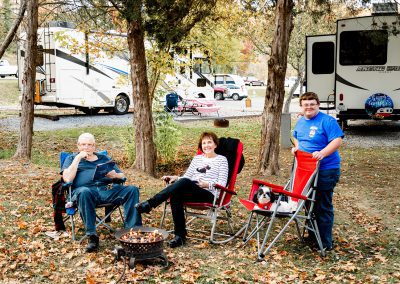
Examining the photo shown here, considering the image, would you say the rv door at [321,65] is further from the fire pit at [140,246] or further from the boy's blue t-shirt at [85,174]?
the fire pit at [140,246]

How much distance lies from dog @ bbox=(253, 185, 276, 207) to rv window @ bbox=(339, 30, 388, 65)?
8915 millimetres

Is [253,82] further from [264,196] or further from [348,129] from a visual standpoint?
[264,196]

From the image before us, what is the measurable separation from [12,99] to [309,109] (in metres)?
22.5

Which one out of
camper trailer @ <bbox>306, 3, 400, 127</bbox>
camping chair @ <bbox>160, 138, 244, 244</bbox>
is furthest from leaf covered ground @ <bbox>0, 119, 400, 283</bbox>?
camper trailer @ <bbox>306, 3, 400, 127</bbox>

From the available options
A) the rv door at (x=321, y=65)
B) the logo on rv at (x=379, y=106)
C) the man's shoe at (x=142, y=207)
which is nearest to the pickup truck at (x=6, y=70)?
the rv door at (x=321, y=65)

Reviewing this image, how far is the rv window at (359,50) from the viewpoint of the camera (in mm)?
12623

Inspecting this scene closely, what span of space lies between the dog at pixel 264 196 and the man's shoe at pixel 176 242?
75 cm

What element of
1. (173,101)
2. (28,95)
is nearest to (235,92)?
(173,101)

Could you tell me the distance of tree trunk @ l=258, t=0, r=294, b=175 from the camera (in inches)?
306

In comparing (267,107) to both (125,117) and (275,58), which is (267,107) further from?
(125,117)

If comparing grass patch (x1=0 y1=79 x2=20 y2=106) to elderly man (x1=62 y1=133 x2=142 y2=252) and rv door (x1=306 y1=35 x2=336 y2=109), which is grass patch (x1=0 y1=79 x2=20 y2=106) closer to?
rv door (x1=306 y1=35 x2=336 y2=109)

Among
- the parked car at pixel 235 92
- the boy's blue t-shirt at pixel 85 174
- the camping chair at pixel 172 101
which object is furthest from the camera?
the parked car at pixel 235 92

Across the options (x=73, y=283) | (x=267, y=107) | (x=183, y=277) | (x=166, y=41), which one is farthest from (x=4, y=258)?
(x=166, y=41)

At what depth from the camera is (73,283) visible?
12.9 feet
